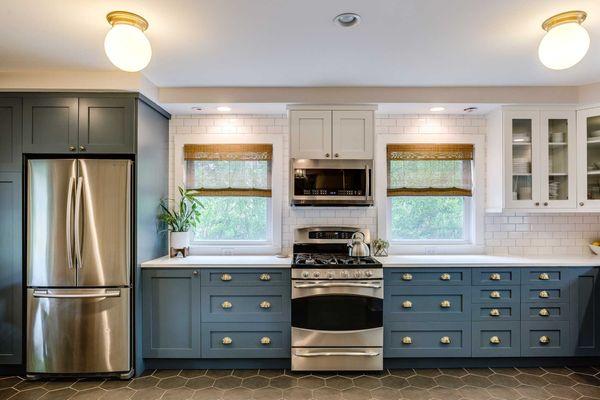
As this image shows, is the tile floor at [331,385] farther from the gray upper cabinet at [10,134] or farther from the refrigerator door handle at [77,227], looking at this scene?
the gray upper cabinet at [10,134]

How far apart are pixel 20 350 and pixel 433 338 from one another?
3.44 meters

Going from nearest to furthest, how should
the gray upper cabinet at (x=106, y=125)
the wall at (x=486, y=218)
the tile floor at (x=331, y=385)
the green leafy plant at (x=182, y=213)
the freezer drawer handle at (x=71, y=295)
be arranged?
the tile floor at (x=331, y=385), the freezer drawer handle at (x=71, y=295), the gray upper cabinet at (x=106, y=125), the green leafy plant at (x=182, y=213), the wall at (x=486, y=218)

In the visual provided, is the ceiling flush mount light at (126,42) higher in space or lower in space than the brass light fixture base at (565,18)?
lower

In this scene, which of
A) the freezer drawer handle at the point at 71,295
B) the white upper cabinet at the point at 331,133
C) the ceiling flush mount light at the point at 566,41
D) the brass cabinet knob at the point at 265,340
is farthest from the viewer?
the white upper cabinet at the point at 331,133

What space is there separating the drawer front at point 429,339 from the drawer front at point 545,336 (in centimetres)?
50

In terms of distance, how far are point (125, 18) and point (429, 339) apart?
327 centimetres

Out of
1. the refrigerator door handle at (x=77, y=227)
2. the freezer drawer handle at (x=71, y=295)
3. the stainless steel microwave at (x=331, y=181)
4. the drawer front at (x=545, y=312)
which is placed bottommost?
the drawer front at (x=545, y=312)

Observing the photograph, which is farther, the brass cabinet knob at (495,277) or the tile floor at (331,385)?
the brass cabinet knob at (495,277)

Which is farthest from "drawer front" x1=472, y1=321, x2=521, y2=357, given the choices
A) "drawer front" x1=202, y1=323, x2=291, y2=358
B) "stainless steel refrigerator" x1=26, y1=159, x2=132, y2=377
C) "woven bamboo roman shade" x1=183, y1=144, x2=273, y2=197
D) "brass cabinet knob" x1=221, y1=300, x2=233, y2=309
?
"stainless steel refrigerator" x1=26, y1=159, x2=132, y2=377

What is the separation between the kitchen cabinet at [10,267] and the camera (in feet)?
9.68

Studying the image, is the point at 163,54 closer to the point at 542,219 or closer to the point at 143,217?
the point at 143,217

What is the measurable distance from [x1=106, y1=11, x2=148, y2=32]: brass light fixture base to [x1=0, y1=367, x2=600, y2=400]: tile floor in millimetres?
2557

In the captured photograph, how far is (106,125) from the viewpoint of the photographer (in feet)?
9.84

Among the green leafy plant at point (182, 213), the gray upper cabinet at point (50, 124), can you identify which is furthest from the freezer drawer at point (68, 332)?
the gray upper cabinet at point (50, 124)
